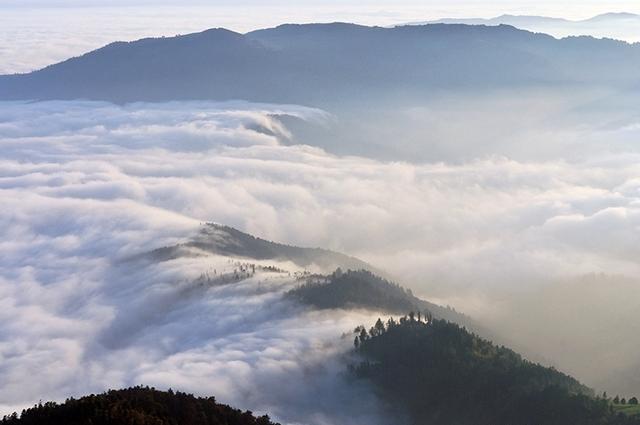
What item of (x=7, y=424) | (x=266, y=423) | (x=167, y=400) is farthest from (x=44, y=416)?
(x=266, y=423)

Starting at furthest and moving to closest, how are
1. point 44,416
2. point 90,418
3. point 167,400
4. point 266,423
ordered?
point 266,423 → point 167,400 → point 44,416 → point 90,418

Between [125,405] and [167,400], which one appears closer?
[125,405]

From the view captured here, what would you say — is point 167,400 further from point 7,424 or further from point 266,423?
point 7,424

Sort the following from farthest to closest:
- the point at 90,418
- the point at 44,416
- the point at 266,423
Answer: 1. the point at 266,423
2. the point at 44,416
3. the point at 90,418

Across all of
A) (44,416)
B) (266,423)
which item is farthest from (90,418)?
(266,423)

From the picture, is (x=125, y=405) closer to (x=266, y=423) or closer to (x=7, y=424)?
(x=7, y=424)

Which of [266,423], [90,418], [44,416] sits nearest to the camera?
[90,418]
